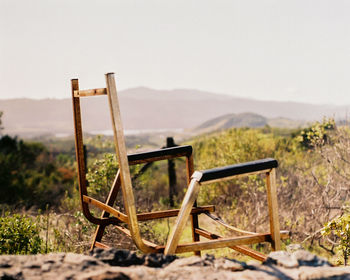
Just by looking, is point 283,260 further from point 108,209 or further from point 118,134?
point 108,209

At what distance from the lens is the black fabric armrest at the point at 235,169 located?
2.13m

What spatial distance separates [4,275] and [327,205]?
4.44 metres

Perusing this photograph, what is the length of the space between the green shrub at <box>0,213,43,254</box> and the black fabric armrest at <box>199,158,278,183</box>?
6.94ft

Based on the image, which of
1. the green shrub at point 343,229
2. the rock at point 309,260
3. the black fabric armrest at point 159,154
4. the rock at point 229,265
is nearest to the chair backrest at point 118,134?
the rock at point 229,265

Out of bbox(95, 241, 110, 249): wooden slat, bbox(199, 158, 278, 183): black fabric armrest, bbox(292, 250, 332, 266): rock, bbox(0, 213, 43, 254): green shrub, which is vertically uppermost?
bbox(199, 158, 278, 183): black fabric armrest

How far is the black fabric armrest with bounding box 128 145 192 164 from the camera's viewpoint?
2805 millimetres

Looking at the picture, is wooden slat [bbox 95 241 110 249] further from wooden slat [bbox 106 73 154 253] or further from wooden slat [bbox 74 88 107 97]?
wooden slat [bbox 74 88 107 97]

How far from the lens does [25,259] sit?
81.6 inches

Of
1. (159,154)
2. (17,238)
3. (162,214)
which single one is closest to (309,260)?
(162,214)

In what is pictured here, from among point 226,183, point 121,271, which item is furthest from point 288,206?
point 121,271

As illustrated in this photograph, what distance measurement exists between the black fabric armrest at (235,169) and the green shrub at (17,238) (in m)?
2.12

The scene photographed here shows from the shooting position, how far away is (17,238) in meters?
3.65

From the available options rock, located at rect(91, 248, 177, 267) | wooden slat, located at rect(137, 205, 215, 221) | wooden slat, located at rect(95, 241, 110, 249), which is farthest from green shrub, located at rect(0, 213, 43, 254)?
rock, located at rect(91, 248, 177, 267)

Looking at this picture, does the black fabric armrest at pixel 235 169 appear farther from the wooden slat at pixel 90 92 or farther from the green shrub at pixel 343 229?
the green shrub at pixel 343 229
